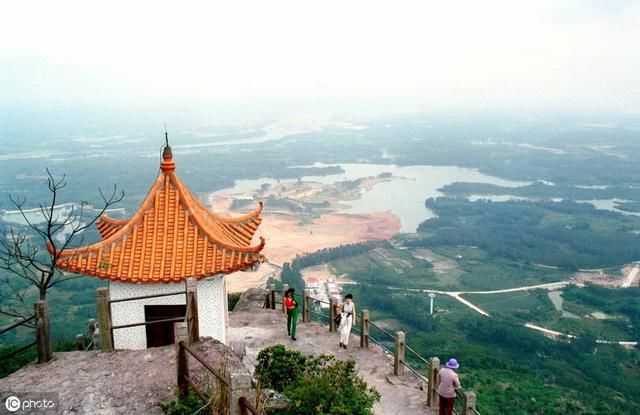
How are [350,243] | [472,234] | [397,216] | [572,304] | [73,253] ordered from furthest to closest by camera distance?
[397,216]
[472,234]
[350,243]
[572,304]
[73,253]

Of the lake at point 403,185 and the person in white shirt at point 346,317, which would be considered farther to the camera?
the lake at point 403,185

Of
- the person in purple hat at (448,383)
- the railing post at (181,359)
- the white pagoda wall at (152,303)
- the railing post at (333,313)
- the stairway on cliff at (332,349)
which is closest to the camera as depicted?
the railing post at (181,359)

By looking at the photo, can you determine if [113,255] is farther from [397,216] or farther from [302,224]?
[397,216]

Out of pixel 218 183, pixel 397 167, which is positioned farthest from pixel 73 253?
pixel 397 167

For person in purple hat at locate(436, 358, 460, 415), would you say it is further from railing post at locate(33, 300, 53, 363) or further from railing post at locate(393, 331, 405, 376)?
railing post at locate(33, 300, 53, 363)

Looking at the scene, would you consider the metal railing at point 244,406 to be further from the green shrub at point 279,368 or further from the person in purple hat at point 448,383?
the person in purple hat at point 448,383

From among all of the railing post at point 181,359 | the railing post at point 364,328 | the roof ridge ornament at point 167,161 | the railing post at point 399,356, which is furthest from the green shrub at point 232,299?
the railing post at point 181,359

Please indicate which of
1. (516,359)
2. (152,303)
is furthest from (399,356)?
(516,359)
